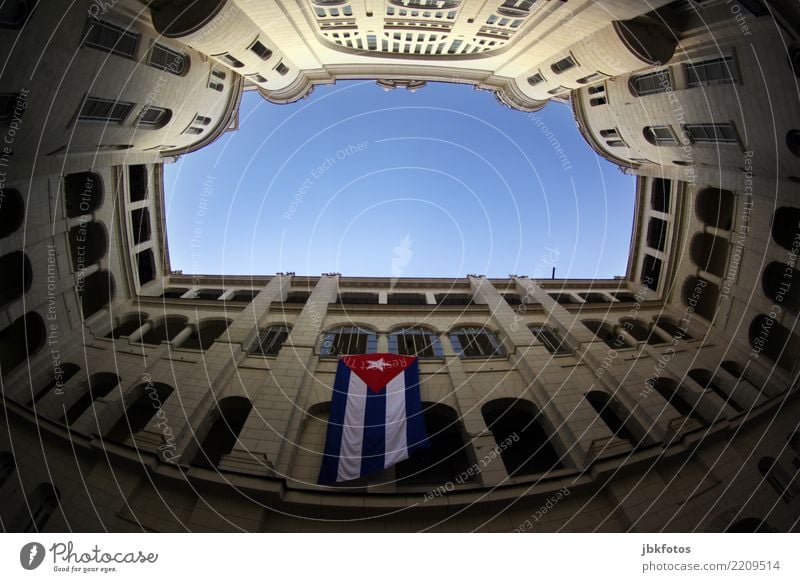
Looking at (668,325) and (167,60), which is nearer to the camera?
(167,60)

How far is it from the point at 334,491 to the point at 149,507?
627 cm

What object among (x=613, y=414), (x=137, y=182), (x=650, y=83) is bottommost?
(x=613, y=414)

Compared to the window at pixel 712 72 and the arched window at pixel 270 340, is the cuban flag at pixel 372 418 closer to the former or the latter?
the arched window at pixel 270 340

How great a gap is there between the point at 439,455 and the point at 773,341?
21.2m

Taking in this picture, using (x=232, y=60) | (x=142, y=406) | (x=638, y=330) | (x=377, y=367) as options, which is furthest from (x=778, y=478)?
(x=232, y=60)

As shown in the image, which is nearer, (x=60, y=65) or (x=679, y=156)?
(x=60, y=65)

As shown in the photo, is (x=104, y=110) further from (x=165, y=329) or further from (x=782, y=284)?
(x=782, y=284)

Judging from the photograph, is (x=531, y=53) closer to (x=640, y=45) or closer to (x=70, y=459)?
(x=640, y=45)

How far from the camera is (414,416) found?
1430 centimetres

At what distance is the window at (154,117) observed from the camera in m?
Answer: 21.8

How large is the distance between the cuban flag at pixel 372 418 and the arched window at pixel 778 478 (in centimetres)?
1313

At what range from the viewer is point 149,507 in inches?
446

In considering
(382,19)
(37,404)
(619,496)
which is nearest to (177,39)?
(382,19)

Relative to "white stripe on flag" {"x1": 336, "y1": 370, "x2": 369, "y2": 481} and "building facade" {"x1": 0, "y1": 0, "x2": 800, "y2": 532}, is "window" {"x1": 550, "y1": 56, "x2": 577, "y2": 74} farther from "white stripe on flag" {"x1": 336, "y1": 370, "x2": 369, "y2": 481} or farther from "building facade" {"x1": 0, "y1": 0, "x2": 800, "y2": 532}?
"white stripe on flag" {"x1": 336, "y1": 370, "x2": 369, "y2": 481}
